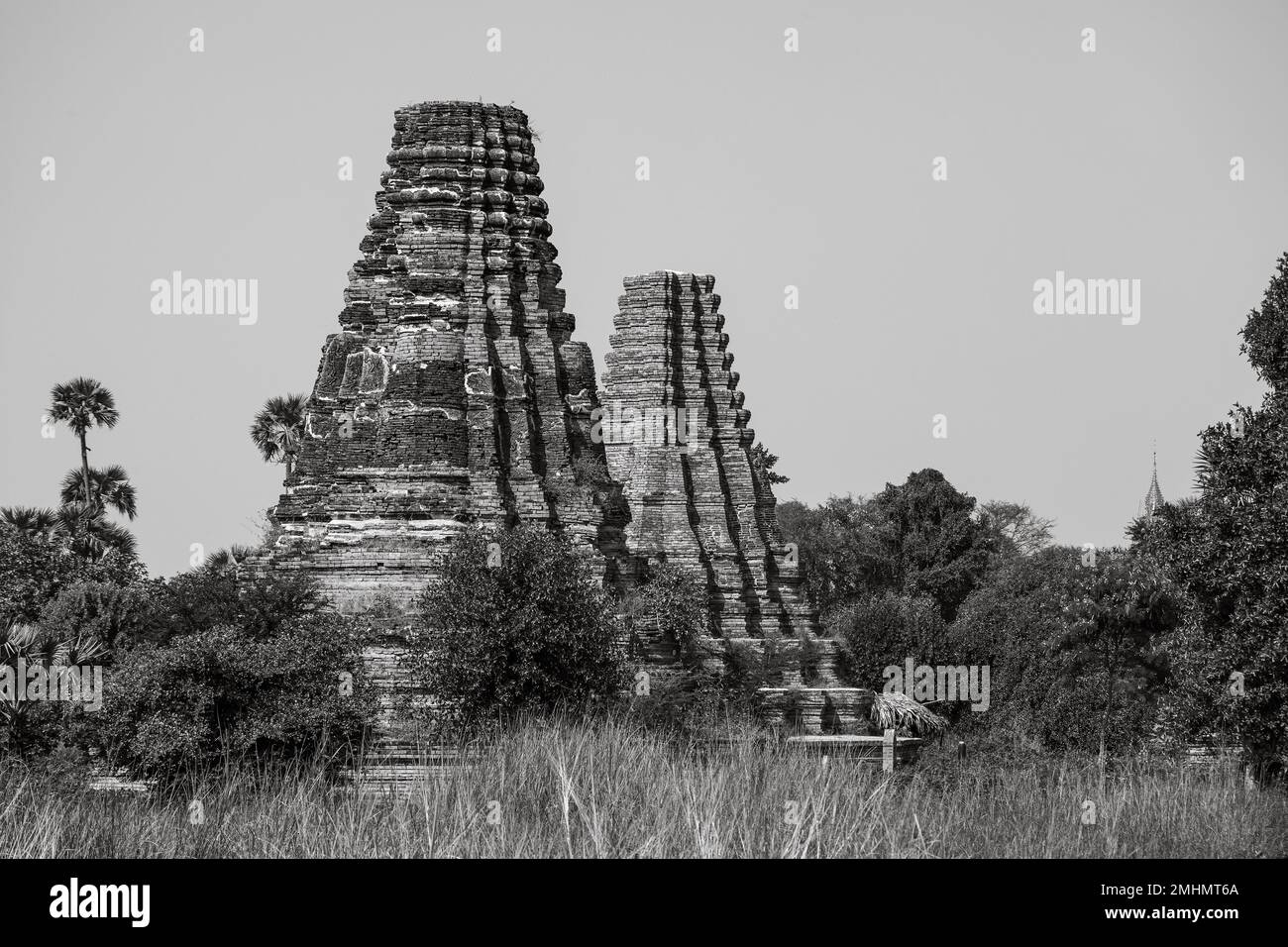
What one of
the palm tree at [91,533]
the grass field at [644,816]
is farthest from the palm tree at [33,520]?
the grass field at [644,816]

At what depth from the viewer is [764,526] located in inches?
2328

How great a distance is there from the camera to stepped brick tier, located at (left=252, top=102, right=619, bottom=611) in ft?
121

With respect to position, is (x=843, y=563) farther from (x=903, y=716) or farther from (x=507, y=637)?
(x=507, y=637)

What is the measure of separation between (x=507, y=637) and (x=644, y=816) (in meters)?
12.1

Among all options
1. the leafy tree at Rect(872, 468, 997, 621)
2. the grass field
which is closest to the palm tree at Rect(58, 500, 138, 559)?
the grass field

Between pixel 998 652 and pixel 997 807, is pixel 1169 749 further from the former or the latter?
pixel 998 652

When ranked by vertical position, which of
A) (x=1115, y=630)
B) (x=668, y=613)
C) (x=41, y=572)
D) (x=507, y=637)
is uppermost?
(x=41, y=572)

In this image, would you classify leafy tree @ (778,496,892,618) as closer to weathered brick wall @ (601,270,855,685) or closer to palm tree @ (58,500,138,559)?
weathered brick wall @ (601,270,855,685)

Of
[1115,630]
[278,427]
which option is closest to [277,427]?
[278,427]

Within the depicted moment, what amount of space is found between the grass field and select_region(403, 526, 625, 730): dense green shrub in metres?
6.95

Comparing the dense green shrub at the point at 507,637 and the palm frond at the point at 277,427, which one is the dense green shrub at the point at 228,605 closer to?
the dense green shrub at the point at 507,637

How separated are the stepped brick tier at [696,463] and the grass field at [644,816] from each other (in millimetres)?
24214

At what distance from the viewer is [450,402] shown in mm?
37812

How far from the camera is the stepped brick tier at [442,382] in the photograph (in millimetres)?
36875
